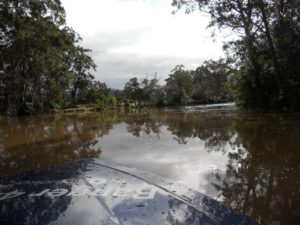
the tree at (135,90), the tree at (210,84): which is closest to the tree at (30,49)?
the tree at (135,90)

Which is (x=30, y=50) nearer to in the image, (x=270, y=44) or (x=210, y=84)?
(x=270, y=44)

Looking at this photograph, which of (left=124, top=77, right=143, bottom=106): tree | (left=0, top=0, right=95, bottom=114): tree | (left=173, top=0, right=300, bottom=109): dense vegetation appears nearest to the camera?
(left=173, top=0, right=300, bottom=109): dense vegetation

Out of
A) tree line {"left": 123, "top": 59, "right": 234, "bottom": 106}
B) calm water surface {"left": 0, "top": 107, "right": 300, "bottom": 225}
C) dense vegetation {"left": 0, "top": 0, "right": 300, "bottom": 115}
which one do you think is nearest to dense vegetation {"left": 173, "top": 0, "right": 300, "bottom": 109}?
dense vegetation {"left": 0, "top": 0, "right": 300, "bottom": 115}

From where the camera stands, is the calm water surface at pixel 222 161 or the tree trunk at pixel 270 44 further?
the tree trunk at pixel 270 44

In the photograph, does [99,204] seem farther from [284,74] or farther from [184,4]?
[184,4]

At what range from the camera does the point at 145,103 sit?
52438 mm

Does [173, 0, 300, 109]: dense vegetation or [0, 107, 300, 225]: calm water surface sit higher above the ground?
[173, 0, 300, 109]: dense vegetation

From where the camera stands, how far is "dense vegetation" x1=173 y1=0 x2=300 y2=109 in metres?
17.6

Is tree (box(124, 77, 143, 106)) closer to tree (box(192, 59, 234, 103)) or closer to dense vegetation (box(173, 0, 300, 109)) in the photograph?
tree (box(192, 59, 234, 103))

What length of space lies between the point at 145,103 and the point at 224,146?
45171mm

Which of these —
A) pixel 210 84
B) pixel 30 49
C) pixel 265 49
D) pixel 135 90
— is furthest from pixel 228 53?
pixel 210 84

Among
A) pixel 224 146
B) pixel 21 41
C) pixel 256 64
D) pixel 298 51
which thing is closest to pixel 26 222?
pixel 224 146

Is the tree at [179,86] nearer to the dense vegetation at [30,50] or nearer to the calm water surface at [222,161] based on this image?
the dense vegetation at [30,50]

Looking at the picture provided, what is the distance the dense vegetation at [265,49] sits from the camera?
1761 centimetres
